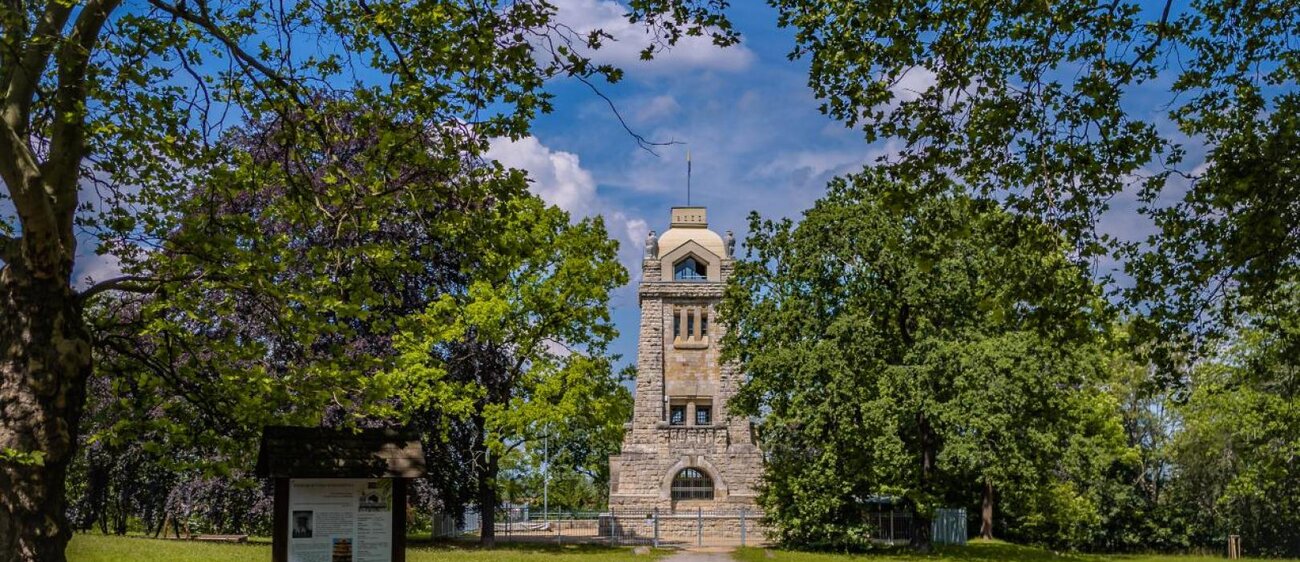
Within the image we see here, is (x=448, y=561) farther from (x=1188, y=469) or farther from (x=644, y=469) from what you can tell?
(x=1188, y=469)

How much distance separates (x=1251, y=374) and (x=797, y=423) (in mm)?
17841

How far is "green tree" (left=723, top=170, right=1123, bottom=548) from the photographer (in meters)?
28.6

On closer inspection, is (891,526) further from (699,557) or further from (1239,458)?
(1239,458)

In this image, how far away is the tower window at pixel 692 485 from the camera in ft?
137

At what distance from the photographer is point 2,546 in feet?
31.7

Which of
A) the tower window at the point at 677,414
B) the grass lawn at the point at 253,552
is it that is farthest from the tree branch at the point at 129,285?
the tower window at the point at 677,414

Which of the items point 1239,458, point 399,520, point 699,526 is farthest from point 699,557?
point 1239,458

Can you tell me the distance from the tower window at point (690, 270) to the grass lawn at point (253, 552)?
1523cm

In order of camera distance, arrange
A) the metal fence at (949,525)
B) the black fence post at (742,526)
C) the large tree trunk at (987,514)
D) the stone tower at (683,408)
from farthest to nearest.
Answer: the stone tower at (683,408)
the large tree trunk at (987,514)
the metal fence at (949,525)
the black fence post at (742,526)

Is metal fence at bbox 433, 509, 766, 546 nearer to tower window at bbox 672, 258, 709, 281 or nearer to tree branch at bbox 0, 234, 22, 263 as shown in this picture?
tower window at bbox 672, 258, 709, 281

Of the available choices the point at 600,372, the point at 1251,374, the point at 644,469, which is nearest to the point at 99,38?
the point at 1251,374

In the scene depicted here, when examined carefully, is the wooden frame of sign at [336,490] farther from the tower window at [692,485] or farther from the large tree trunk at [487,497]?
the tower window at [692,485]

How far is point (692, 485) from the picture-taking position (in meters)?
42.1

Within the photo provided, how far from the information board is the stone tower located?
28256mm
